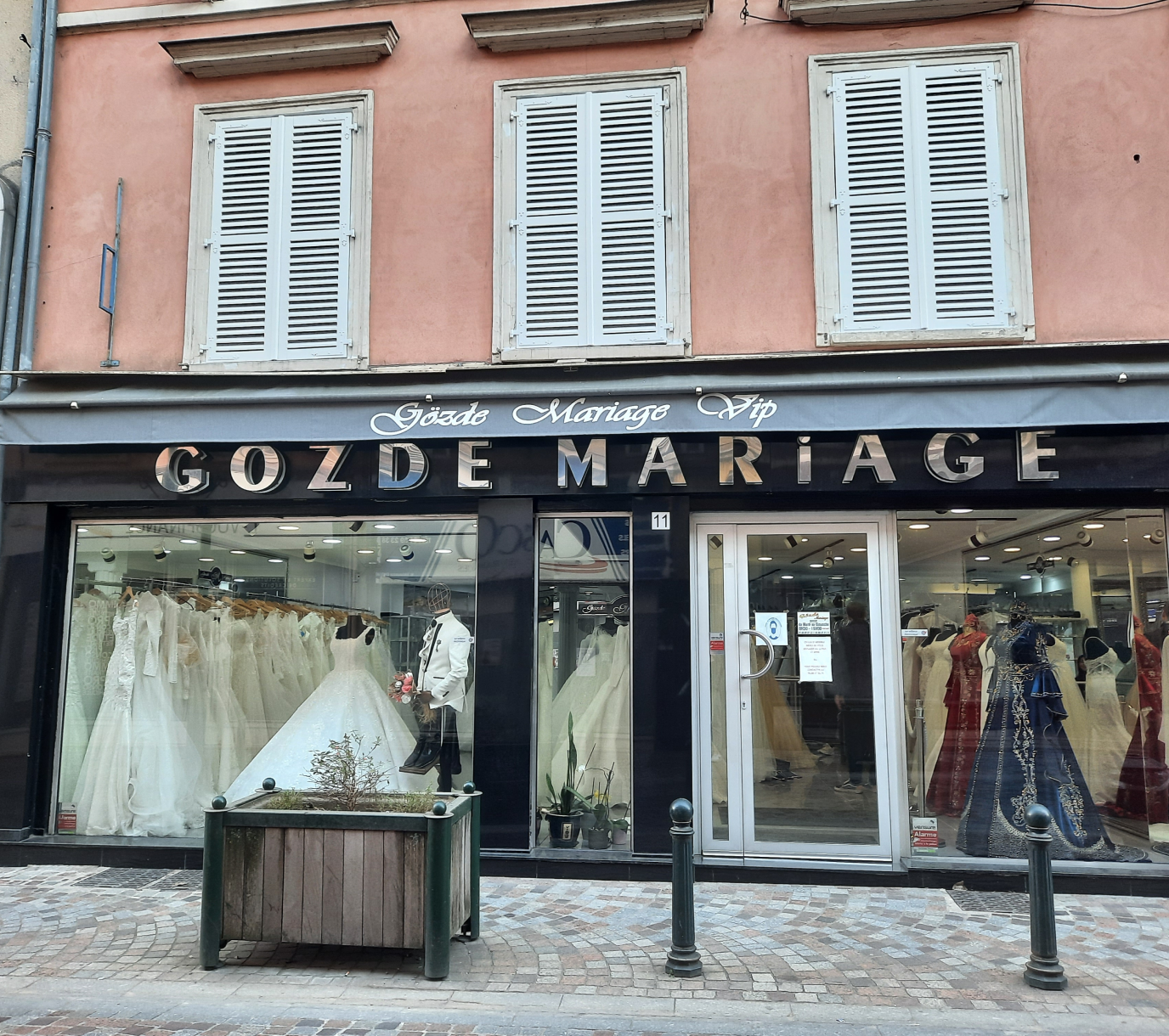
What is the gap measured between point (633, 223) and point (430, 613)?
3.48 meters

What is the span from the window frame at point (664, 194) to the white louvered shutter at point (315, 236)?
4.13 ft

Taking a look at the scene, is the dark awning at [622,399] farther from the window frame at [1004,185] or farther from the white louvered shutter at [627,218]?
the white louvered shutter at [627,218]

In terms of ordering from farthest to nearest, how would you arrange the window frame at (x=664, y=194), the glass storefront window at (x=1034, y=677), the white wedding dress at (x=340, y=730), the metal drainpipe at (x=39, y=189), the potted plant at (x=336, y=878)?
the metal drainpipe at (x=39, y=189) → the white wedding dress at (x=340, y=730) → the window frame at (x=664, y=194) → the glass storefront window at (x=1034, y=677) → the potted plant at (x=336, y=878)

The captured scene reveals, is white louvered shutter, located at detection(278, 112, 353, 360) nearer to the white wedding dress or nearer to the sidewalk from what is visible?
the white wedding dress

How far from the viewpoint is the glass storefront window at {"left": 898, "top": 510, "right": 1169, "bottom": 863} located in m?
6.91

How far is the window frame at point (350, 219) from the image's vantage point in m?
7.56

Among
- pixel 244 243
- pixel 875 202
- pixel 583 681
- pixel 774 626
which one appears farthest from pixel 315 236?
pixel 774 626

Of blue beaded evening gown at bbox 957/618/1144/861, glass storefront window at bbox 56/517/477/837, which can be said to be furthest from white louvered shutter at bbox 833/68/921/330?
glass storefront window at bbox 56/517/477/837

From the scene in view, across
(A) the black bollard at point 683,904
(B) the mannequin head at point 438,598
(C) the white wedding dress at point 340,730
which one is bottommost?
(A) the black bollard at point 683,904

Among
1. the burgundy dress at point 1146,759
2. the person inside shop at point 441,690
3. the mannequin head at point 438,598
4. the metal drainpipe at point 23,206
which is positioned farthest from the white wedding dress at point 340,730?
the burgundy dress at point 1146,759

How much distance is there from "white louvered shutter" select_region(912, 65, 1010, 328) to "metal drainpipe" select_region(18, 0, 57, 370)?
7.12 metres

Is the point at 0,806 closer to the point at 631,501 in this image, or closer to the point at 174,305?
the point at 174,305

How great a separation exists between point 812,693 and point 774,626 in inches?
22.5

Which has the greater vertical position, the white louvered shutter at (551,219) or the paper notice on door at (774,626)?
the white louvered shutter at (551,219)
